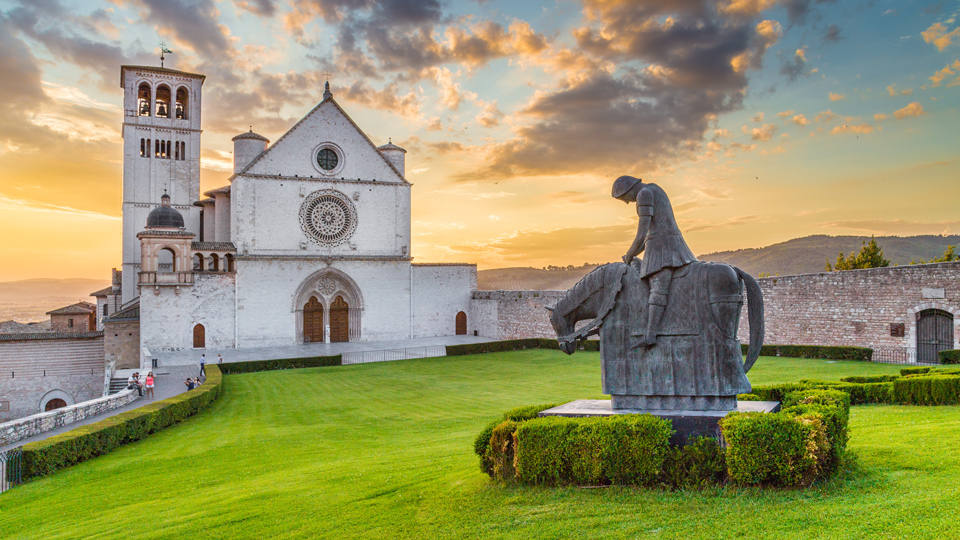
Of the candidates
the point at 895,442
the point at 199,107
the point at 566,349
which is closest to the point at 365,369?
the point at 566,349

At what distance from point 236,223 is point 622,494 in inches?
1440

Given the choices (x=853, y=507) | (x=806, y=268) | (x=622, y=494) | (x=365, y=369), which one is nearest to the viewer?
(x=853, y=507)

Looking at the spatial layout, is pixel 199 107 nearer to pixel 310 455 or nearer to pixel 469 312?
pixel 469 312

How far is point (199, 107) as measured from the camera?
4888 centimetres

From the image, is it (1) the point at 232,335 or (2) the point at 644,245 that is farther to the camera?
(1) the point at 232,335

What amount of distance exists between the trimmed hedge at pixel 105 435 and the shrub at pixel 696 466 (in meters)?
Answer: 13.2

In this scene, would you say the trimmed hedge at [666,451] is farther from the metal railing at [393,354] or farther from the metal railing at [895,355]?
the metal railing at [393,354]

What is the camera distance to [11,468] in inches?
484

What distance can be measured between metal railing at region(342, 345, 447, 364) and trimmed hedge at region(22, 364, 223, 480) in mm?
12016

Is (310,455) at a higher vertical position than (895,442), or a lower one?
lower

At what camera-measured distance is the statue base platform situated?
267 inches

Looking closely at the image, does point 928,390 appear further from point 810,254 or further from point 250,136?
point 810,254

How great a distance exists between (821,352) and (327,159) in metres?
32.2

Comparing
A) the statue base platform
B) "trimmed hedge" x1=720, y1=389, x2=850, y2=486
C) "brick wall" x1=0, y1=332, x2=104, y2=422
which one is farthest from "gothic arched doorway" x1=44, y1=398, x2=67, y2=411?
"trimmed hedge" x1=720, y1=389, x2=850, y2=486
